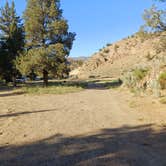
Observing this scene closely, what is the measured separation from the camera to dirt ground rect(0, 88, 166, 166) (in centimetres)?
686

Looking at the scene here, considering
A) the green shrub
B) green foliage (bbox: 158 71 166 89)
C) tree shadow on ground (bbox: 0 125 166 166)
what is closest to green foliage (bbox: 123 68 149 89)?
the green shrub

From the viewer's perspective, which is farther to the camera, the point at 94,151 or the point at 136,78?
the point at 136,78

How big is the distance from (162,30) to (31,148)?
10805mm

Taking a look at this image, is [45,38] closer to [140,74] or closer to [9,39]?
[9,39]

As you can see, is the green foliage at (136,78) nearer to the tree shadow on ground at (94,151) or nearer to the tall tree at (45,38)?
the tall tree at (45,38)

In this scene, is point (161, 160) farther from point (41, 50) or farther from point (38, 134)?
point (41, 50)

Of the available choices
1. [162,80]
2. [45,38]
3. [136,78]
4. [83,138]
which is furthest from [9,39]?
[83,138]

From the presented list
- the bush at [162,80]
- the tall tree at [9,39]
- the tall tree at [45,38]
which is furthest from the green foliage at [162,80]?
the tall tree at [9,39]

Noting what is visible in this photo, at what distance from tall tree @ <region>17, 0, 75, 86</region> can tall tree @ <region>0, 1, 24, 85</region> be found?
453 cm

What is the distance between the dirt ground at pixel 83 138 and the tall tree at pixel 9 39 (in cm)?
2168

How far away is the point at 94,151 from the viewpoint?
7414 mm

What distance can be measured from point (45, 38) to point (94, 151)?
24.2 metres

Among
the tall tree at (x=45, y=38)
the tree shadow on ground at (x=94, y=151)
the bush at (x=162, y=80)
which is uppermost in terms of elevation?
the tall tree at (x=45, y=38)

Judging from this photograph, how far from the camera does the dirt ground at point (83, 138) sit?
22.5 feet
